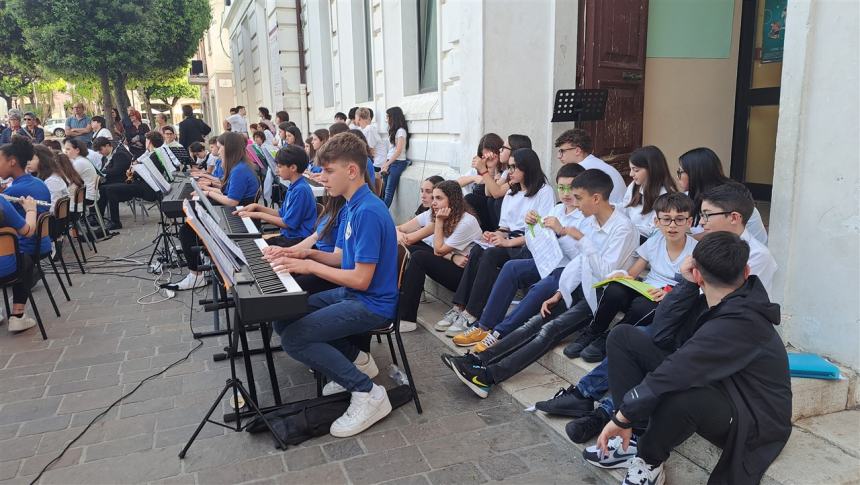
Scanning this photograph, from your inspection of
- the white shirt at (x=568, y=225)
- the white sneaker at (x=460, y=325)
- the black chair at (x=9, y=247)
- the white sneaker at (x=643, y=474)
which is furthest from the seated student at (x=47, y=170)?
the white sneaker at (x=643, y=474)

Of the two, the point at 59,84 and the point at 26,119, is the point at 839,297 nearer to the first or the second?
the point at 26,119

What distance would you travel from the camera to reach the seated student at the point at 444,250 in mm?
4883

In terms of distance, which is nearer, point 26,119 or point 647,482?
point 647,482

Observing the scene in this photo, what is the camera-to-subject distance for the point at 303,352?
10.7 ft

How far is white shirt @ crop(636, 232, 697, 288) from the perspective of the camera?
140 inches

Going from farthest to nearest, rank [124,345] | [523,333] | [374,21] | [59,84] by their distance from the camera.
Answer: [59,84] → [374,21] → [124,345] → [523,333]

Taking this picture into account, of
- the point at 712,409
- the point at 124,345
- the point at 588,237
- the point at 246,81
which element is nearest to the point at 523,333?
the point at 588,237

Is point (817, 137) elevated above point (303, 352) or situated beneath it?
elevated above

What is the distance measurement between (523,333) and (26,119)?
595 inches

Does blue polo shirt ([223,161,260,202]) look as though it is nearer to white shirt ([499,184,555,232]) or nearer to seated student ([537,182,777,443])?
white shirt ([499,184,555,232])

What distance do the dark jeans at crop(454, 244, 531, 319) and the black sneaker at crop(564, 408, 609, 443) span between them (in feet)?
5.03

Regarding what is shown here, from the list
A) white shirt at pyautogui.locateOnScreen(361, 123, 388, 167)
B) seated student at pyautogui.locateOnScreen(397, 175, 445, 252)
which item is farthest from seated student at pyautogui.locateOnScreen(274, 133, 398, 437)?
white shirt at pyautogui.locateOnScreen(361, 123, 388, 167)

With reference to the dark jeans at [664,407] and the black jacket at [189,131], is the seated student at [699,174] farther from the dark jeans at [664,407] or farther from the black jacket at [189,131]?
the black jacket at [189,131]

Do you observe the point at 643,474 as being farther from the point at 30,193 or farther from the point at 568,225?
the point at 30,193
